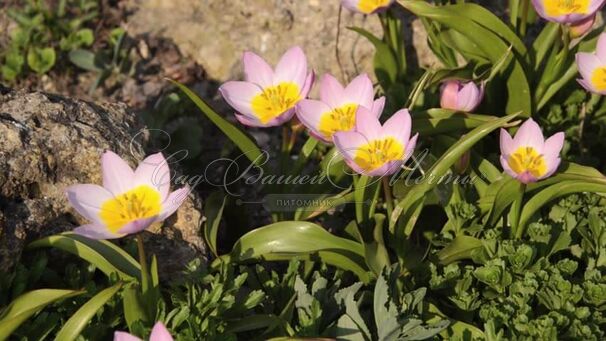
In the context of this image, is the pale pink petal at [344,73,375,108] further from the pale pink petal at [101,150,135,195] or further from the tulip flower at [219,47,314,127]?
the pale pink petal at [101,150,135,195]

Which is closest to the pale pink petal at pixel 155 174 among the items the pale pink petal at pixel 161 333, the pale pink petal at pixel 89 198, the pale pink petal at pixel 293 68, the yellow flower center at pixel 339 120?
the pale pink petal at pixel 89 198

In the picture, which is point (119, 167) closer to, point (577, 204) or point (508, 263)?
point (508, 263)

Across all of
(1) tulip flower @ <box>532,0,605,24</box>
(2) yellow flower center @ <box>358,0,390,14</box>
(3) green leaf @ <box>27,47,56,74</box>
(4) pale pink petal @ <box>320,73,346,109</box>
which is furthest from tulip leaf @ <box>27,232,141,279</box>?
(3) green leaf @ <box>27,47,56,74</box>

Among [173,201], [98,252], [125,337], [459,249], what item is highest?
[173,201]

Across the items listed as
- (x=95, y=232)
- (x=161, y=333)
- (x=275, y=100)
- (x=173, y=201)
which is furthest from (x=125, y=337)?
(x=275, y=100)

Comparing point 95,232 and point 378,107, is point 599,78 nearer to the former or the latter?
point 378,107

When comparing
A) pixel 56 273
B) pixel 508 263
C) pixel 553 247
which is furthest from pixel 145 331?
pixel 553 247
